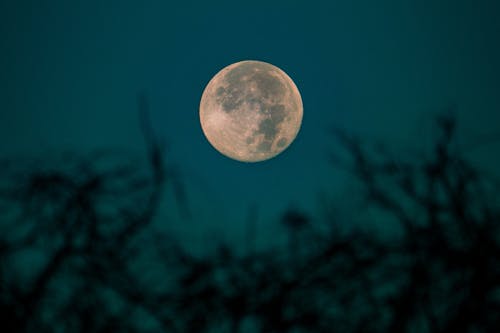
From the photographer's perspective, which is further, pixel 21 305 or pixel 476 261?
pixel 476 261

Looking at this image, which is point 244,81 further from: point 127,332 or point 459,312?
point 459,312

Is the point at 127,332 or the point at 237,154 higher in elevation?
the point at 237,154

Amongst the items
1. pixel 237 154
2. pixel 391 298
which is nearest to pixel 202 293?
pixel 237 154

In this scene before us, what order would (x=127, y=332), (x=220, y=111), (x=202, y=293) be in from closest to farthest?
(x=220, y=111), (x=127, y=332), (x=202, y=293)

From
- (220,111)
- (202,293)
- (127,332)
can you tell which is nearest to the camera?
(220,111)

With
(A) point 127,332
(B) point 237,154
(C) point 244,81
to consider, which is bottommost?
(A) point 127,332

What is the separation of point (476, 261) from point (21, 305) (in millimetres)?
7112

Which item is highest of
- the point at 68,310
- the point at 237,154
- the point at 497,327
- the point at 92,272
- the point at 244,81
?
the point at 244,81

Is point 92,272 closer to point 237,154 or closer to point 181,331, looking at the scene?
point 181,331

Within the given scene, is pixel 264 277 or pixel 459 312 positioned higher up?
pixel 264 277

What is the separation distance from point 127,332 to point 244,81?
13.0 feet

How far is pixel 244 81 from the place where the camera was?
445cm

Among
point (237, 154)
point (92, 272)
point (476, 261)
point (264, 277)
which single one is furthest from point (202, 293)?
point (476, 261)

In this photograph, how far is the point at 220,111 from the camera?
4.41m
